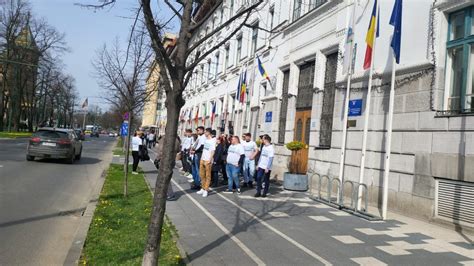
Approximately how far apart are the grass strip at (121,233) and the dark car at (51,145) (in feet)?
29.1

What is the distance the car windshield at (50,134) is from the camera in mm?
18652

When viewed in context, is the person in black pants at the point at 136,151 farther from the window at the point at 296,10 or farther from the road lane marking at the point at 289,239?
the window at the point at 296,10

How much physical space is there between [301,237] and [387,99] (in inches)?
209

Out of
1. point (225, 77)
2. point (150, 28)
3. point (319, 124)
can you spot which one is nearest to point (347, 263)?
point (150, 28)

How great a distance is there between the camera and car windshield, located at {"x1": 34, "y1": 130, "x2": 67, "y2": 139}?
18.7 m

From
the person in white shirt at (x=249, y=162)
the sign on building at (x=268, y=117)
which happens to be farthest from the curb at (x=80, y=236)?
the sign on building at (x=268, y=117)

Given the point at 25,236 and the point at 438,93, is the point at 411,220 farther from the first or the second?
the point at 25,236

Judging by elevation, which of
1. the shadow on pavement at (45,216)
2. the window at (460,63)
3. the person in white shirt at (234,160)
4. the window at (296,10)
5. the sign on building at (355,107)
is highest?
the window at (296,10)

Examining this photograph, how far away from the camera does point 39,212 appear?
829 centimetres

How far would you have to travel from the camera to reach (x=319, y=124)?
1453 centimetres

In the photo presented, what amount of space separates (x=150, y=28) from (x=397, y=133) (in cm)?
809

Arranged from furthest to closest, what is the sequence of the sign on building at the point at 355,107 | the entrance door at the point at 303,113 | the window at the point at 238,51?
the window at the point at 238,51 → the entrance door at the point at 303,113 → the sign on building at the point at 355,107

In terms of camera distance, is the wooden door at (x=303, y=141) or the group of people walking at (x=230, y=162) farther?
the wooden door at (x=303, y=141)

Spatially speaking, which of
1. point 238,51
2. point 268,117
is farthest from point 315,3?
point 238,51
